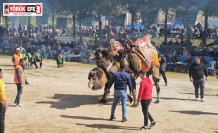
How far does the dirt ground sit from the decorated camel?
1.01 metres

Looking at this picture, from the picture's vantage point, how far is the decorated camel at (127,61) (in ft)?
49.9

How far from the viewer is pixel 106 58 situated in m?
16.3

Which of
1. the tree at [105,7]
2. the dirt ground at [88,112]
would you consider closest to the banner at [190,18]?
the tree at [105,7]

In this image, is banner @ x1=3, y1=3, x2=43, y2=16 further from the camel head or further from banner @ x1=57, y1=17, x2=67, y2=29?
the camel head

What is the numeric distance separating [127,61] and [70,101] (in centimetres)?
270

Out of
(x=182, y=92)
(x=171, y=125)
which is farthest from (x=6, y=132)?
(x=182, y=92)

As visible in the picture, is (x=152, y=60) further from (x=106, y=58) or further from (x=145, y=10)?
(x=145, y=10)

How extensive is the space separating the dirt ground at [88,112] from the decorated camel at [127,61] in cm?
101

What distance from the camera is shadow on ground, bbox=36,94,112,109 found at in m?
15.5

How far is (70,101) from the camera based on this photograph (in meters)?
16.3

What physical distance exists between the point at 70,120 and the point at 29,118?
1.34 meters

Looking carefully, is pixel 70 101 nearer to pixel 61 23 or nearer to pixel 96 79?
pixel 96 79

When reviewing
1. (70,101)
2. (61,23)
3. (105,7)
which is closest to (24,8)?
(105,7)

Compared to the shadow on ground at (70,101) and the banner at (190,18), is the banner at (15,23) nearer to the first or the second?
the banner at (190,18)
